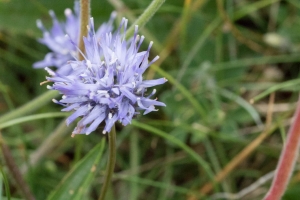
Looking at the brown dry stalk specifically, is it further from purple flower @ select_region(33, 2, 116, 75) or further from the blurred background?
purple flower @ select_region(33, 2, 116, 75)

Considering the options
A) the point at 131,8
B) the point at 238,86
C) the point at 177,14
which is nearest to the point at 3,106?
the point at 131,8

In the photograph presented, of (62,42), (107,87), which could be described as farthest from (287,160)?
(62,42)

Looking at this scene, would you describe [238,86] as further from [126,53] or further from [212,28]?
[126,53]

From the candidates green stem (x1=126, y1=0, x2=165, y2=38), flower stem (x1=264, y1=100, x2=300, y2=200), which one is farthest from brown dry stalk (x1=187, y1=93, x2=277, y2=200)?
green stem (x1=126, y1=0, x2=165, y2=38)

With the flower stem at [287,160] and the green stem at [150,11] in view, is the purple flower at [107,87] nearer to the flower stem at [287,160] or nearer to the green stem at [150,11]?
the green stem at [150,11]

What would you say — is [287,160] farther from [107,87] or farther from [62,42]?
[62,42]
